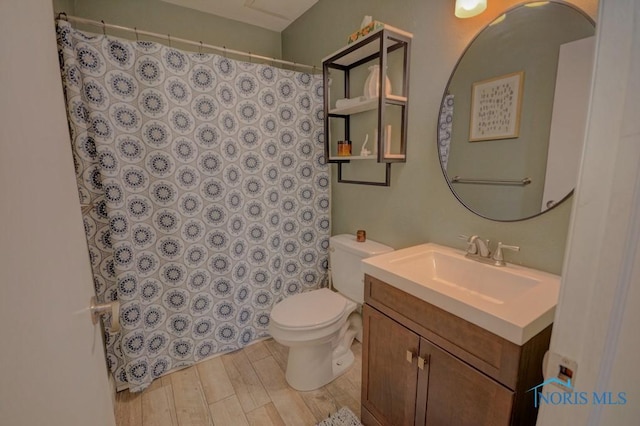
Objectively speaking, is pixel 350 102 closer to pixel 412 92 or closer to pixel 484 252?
pixel 412 92

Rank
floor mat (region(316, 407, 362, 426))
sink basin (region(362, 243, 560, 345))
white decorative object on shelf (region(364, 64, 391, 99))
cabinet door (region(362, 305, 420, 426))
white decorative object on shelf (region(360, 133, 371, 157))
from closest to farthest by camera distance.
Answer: sink basin (region(362, 243, 560, 345)), cabinet door (region(362, 305, 420, 426)), floor mat (region(316, 407, 362, 426)), white decorative object on shelf (region(364, 64, 391, 99)), white decorative object on shelf (region(360, 133, 371, 157))

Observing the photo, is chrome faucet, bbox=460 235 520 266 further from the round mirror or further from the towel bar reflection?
the towel bar reflection

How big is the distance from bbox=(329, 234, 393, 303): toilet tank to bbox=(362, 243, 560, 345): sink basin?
39 cm

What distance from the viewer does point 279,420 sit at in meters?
1.45

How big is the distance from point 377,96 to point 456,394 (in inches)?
54.4

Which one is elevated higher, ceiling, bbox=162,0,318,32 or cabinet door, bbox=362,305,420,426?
ceiling, bbox=162,0,318,32

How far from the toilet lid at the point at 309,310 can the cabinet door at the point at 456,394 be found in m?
0.63

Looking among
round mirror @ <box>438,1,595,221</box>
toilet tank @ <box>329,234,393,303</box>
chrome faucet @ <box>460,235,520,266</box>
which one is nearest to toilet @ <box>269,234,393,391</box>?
toilet tank @ <box>329,234,393,303</box>

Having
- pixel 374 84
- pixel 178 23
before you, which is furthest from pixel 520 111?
pixel 178 23

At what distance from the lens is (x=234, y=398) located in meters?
1.59

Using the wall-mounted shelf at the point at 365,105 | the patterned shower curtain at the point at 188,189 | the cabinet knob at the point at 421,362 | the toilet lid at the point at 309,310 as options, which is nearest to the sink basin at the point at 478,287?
the cabinet knob at the point at 421,362
